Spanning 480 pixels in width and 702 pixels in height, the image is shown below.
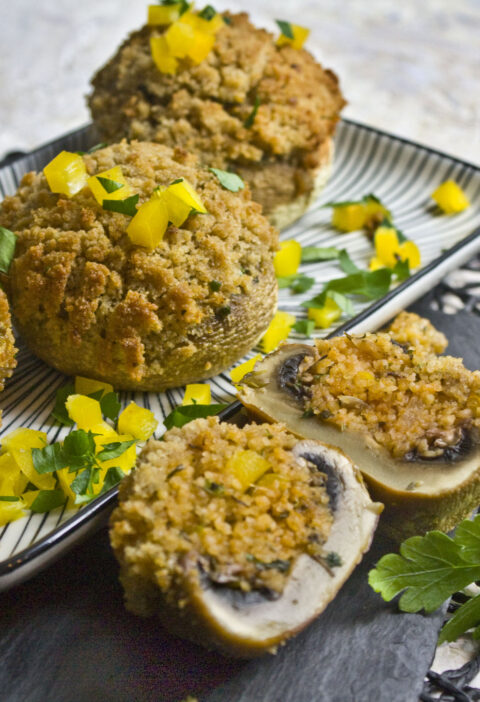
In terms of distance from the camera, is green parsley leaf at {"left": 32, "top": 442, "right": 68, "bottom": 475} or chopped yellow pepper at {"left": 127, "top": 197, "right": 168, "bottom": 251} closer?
green parsley leaf at {"left": 32, "top": 442, "right": 68, "bottom": 475}

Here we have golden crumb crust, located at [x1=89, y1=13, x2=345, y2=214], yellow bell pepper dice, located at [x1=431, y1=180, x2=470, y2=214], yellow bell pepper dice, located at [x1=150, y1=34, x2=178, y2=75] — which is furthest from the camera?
yellow bell pepper dice, located at [x1=431, y1=180, x2=470, y2=214]

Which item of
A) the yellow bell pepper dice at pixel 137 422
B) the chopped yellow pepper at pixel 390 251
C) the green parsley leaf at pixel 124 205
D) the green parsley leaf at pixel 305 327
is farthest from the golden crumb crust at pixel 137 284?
the chopped yellow pepper at pixel 390 251

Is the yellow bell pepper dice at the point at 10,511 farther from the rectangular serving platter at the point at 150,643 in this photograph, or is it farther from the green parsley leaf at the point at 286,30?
the green parsley leaf at the point at 286,30

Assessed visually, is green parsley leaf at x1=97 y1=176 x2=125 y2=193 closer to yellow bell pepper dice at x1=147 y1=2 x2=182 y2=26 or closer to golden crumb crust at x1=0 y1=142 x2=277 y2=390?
golden crumb crust at x1=0 y1=142 x2=277 y2=390

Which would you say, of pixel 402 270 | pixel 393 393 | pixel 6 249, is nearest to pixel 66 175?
pixel 6 249

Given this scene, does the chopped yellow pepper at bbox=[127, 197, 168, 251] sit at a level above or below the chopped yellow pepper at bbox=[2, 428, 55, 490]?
above

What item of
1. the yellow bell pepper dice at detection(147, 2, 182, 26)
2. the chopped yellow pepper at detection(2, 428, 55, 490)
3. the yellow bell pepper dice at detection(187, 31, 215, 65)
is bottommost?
the chopped yellow pepper at detection(2, 428, 55, 490)

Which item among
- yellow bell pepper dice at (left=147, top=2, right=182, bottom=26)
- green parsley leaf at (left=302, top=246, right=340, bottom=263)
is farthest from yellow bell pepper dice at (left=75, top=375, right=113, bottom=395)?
yellow bell pepper dice at (left=147, top=2, right=182, bottom=26)

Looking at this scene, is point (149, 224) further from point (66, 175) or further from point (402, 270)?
point (402, 270)
